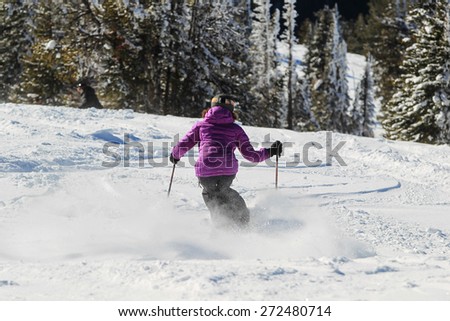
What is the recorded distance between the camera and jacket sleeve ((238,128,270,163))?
6.41 m

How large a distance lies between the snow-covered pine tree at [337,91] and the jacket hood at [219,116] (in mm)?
44729

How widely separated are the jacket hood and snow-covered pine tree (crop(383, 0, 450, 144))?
2210 cm

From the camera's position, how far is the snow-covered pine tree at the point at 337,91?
169 ft

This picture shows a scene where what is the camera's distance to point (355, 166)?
36.1 ft

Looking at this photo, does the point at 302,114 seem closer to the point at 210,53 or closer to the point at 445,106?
the point at 445,106

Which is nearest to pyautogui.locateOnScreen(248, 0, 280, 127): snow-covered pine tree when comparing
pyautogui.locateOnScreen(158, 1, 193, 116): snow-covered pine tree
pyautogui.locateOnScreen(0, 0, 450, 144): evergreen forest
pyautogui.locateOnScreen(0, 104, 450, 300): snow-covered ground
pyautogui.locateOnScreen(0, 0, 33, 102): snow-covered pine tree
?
pyautogui.locateOnScreen(0, 0, 450, 144): evergreen forest

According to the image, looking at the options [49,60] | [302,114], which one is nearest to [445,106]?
[49,60]

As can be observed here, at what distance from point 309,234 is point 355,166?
5.36m

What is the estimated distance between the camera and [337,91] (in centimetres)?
5247

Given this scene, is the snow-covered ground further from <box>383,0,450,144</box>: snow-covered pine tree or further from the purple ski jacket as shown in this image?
<box>383,0,450,144</box>: snow-covered pine tree

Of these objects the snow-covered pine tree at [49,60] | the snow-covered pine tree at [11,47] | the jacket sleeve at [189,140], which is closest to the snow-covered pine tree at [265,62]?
the snow-covered pine tree at [49,60]

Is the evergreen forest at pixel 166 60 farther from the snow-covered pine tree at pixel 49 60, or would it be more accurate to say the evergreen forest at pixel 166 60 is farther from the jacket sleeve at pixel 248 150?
the jacket sleeve at pixel 248 150

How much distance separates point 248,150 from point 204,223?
1003 millimetres
